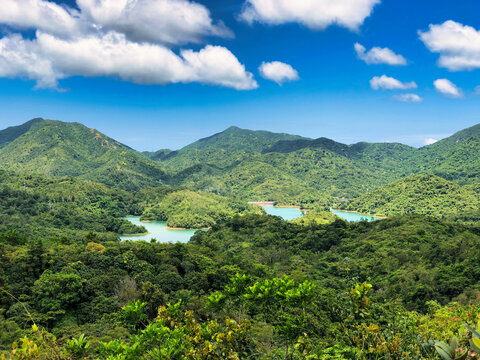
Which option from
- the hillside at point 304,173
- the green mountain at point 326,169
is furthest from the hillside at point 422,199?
the hillside at point 304,173

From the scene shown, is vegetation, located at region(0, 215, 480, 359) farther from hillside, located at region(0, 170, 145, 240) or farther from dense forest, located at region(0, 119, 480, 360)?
hillside, located at region(0, 170, 145, 240)

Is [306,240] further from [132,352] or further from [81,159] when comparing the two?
[81,159]

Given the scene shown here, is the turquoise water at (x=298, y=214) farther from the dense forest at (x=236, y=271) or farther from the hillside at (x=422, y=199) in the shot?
the dense forest at (x=236, y=271)

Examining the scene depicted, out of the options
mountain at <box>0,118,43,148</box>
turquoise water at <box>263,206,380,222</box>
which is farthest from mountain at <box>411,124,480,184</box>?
mountain at <box>0,118,43,148</box>

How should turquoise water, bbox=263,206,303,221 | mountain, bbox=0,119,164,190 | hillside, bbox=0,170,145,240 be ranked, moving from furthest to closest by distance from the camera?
mountain, bbox=0,119,164,190
turquoise water, bbox=263,206,303,221
hillside, bbox=0,170,145,240

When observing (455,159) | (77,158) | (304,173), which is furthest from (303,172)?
(77,158)
